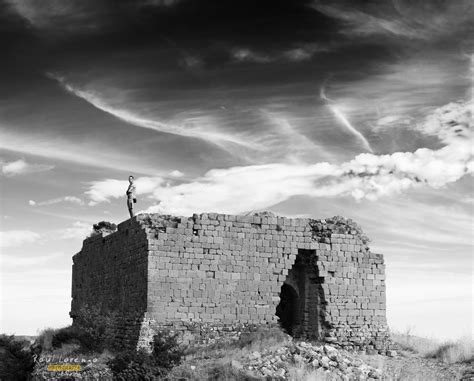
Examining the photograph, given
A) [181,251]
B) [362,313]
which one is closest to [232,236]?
[181,251]

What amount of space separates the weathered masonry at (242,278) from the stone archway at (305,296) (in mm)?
32

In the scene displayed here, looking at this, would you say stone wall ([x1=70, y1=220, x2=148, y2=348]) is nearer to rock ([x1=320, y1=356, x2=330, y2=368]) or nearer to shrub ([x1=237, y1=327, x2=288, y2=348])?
shrub ([x1=237, y1=327, x2=288, y2=348])

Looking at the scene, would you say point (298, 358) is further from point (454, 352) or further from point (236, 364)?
point (454, 352)

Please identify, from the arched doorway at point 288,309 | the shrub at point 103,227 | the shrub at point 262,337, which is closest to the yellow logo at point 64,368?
the shrub at point 262,337

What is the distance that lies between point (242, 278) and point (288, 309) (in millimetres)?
3310

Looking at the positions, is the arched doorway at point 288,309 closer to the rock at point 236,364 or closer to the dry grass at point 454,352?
the dry grass at point 454,352

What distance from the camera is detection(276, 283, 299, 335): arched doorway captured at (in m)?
21.4

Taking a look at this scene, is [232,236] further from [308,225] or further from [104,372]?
[104,372]

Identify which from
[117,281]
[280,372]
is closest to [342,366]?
[280,372]

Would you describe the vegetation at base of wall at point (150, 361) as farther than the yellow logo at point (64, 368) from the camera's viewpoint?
No

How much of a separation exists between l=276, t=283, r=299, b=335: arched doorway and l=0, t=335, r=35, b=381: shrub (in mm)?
8479

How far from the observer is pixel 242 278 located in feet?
64.2

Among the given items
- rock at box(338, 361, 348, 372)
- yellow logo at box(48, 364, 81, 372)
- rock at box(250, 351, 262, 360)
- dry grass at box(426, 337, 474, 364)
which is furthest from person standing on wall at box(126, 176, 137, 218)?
dry grass at box(426, 337, 474, 364)

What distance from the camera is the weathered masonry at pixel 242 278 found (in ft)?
61.6
